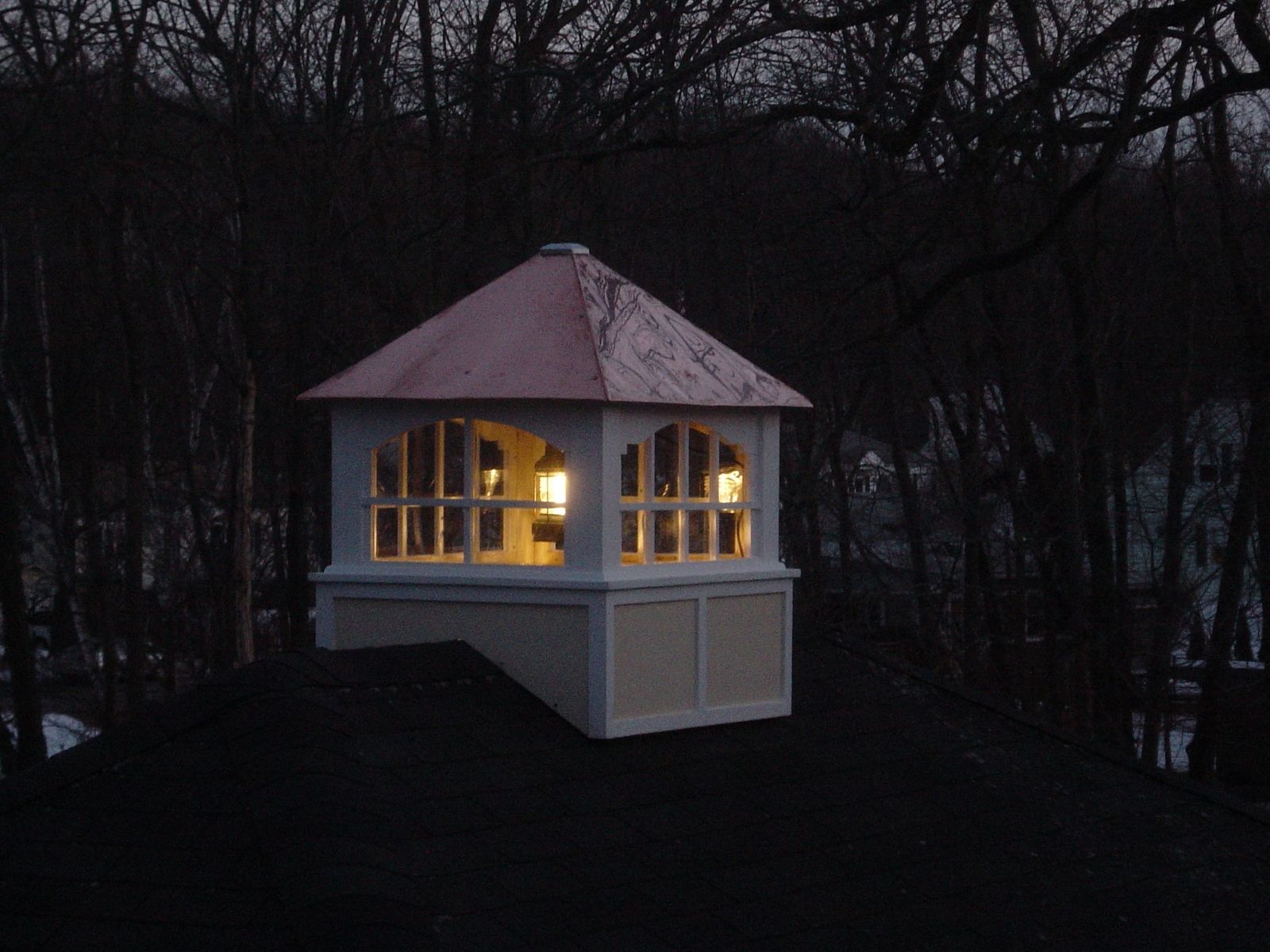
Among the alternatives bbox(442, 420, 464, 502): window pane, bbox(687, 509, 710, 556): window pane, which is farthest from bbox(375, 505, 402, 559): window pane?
bbox(687, 509, 710, 556): window pane

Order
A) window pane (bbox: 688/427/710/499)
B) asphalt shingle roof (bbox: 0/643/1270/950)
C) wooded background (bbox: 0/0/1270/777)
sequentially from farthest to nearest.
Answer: wooded background (bbox: 0/0/1270/777) < window pane (bbox: 688/427/710/499) < asphalt shingle roof (bbox: 0/643/1270/950)

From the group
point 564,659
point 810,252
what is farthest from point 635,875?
point 810,252

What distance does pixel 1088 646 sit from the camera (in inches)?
797

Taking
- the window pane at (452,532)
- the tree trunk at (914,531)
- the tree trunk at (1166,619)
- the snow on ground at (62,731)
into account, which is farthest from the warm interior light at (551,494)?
the snow on ground at (62,731)

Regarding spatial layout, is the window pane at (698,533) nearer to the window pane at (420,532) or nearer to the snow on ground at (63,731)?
the window pane at (420,532)

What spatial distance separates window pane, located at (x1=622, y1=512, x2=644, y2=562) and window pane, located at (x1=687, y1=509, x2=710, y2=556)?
295mm

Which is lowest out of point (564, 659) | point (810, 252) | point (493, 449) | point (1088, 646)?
point (1088, 646)

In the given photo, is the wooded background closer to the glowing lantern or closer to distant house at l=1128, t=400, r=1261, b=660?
distant house at l=1128, t=400, r=1261, b=660

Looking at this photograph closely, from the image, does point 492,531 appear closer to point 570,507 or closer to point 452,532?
point 452,532

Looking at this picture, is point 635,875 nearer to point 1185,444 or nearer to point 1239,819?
point 1239,819

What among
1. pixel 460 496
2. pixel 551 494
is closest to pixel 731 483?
pixel 551 494

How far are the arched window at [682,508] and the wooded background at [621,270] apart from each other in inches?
190

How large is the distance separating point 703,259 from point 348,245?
480 cm

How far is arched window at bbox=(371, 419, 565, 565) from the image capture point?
687 centimetres
